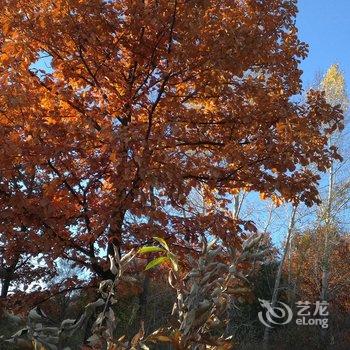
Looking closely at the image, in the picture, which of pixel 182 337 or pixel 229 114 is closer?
pixel 182 337

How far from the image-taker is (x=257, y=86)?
6.22m

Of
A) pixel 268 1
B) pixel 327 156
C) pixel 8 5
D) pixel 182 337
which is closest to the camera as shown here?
pixel 182 337

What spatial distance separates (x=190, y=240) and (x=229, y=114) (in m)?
1.71

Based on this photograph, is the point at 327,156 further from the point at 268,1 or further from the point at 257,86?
the point at 268,1

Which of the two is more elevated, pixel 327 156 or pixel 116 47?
pixel 116 47

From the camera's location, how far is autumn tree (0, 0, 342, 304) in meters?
4.91

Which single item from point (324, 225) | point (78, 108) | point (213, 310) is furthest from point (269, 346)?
point (213, 310)

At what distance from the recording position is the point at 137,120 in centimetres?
597

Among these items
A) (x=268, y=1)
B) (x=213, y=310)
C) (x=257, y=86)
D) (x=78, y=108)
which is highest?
(x=268, y=1)

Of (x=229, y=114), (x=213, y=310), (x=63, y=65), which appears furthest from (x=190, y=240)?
(x=213, y=310)

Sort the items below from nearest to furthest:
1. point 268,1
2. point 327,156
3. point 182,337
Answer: point 182,337
point 327,156
point 268,1

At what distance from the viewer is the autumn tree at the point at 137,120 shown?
491 cm

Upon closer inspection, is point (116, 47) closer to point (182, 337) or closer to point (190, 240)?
point (190, 240)

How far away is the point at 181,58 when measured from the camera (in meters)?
5.33
